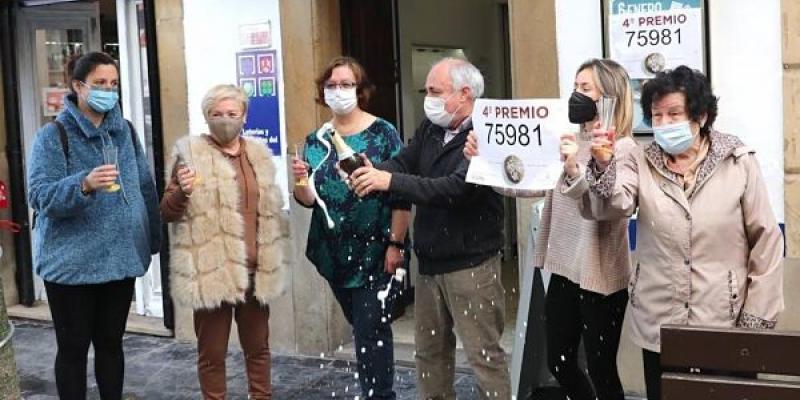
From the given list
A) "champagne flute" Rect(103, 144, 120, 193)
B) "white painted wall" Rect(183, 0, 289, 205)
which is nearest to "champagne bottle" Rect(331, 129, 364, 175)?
"champagne flute" Rect(103, 144, 120, 193)

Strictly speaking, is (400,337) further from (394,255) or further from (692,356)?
(692,356)

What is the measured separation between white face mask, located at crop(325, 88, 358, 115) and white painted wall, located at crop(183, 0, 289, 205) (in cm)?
196

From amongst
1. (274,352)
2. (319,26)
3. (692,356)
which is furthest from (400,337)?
(692,356)

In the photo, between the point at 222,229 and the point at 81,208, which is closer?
the point at 81,208

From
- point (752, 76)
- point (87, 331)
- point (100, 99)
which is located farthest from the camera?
point (752, 76)

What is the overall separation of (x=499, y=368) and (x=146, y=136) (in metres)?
4.38

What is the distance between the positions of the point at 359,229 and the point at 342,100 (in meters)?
0.66

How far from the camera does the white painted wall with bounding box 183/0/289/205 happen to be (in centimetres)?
688

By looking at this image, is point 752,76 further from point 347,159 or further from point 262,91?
point 262,91

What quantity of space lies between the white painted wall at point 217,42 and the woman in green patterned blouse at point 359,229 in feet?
6.49

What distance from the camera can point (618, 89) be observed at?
407cm

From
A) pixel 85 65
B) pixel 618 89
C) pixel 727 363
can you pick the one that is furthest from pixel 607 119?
pixel 85 65

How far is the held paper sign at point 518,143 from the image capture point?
4.02 metres

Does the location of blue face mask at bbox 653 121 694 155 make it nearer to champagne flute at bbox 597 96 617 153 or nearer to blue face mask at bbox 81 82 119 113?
champagne flute at bbox 597 96 617 153
